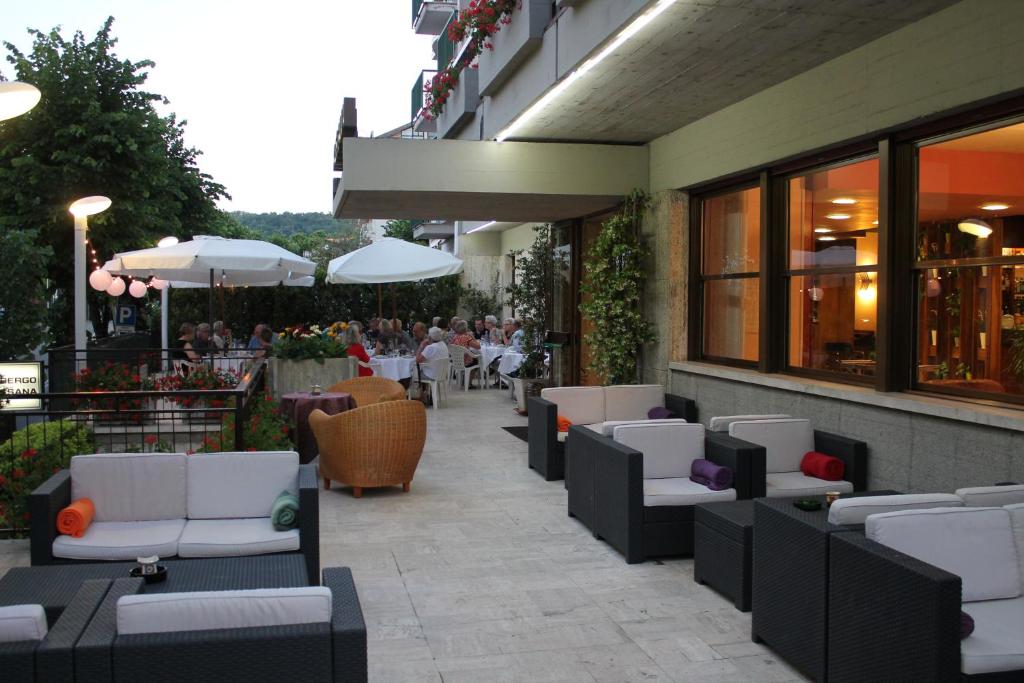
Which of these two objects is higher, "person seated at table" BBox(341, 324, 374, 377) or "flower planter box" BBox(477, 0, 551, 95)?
"flower planter box" BBox(477, 0, 551, 95)

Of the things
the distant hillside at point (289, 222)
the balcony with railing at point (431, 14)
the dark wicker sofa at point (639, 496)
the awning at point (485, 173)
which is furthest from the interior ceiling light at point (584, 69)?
the distant hillside at point (289, 222)

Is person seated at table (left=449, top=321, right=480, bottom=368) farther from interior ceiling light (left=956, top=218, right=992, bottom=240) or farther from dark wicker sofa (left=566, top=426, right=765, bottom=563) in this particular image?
interior ceiling light (left=956, top=218, right=992, bottom=240)

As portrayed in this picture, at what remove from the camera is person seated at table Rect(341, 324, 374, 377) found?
11.2 metres

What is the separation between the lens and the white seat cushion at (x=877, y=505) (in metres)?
3.81

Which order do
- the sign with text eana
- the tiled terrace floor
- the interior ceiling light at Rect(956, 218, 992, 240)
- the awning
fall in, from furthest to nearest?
the awning < the sign with text eana < the interior ceiling light at Rect(956, 218, 992, 240) < the tiled terrace floor

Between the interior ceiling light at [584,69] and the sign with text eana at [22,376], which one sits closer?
the interior ceiling light at [584,69]

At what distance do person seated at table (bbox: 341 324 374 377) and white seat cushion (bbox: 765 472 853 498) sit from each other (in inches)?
236

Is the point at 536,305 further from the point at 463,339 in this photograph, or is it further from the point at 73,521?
the point at 73,521

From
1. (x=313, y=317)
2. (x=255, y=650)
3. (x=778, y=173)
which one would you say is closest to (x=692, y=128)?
(x=778, y=173)

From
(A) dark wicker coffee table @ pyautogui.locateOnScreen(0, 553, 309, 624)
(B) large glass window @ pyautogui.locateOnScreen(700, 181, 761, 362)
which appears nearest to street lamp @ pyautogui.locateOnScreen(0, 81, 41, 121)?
(A) dark wicker coffee table @ pyautogui.locateOnScreen(0, 553, 309, 624)

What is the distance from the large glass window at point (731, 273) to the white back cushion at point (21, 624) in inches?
264

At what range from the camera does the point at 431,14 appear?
23094 mm

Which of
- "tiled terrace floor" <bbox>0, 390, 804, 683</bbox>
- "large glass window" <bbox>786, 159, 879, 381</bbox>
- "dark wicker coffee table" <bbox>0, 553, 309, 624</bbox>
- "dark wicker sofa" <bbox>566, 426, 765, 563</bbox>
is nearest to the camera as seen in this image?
"dark wicker coffee table" <bbox>0, 553, 309, 624</bbox>

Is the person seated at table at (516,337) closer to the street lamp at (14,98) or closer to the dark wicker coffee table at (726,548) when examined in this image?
the dark wicker coffee table at (726,548)
